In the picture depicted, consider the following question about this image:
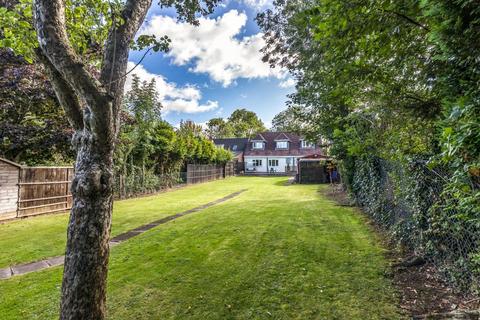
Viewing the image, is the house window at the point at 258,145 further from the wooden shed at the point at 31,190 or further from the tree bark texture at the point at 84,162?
the tree bark texture at the point at 84,162

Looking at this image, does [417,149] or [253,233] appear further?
[253,233]

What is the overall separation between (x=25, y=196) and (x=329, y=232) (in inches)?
430

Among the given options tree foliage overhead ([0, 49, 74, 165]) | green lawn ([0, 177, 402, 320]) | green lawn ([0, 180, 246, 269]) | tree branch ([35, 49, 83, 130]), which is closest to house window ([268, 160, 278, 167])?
green lawn ([0, 180, 246, 269])

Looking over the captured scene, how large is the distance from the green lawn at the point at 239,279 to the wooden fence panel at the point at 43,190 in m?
6.22

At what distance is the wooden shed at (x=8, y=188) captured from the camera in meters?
9.25

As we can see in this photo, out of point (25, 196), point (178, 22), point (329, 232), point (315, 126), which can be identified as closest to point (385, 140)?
point (329, 232)

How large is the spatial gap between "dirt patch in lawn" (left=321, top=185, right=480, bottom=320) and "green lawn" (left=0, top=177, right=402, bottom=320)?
0.64ft

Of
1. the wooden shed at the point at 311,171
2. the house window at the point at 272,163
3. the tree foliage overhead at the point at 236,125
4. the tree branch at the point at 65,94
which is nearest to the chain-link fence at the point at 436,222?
the tree branch at the point at 65,94

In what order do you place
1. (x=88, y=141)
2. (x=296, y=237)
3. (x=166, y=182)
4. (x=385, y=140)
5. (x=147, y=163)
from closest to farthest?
(x=88, y=141), (x=385, y=140), (x=296, y=237), (x=147, y=163), (x=166, y=182)

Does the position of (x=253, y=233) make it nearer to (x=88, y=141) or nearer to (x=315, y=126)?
(x=88, y=141)

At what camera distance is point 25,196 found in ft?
33.1

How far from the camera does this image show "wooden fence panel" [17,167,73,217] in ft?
32.9

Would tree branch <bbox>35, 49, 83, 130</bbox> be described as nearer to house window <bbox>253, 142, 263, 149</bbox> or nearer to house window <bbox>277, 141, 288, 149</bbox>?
house window <bbox>277, 141, 288, 149</bbox>

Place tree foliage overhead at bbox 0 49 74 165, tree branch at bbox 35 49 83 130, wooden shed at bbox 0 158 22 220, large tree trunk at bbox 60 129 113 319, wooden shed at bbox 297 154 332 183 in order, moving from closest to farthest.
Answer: large tree trunk at bbox 60 129 113 319 < tree branch at bbox 35 49 83 130 < wooden shed at bbox 0 158 22 220 < tree foliage overhead at bbox 0 49 74 165 < wooden shed at bbox 297 154 332 183
